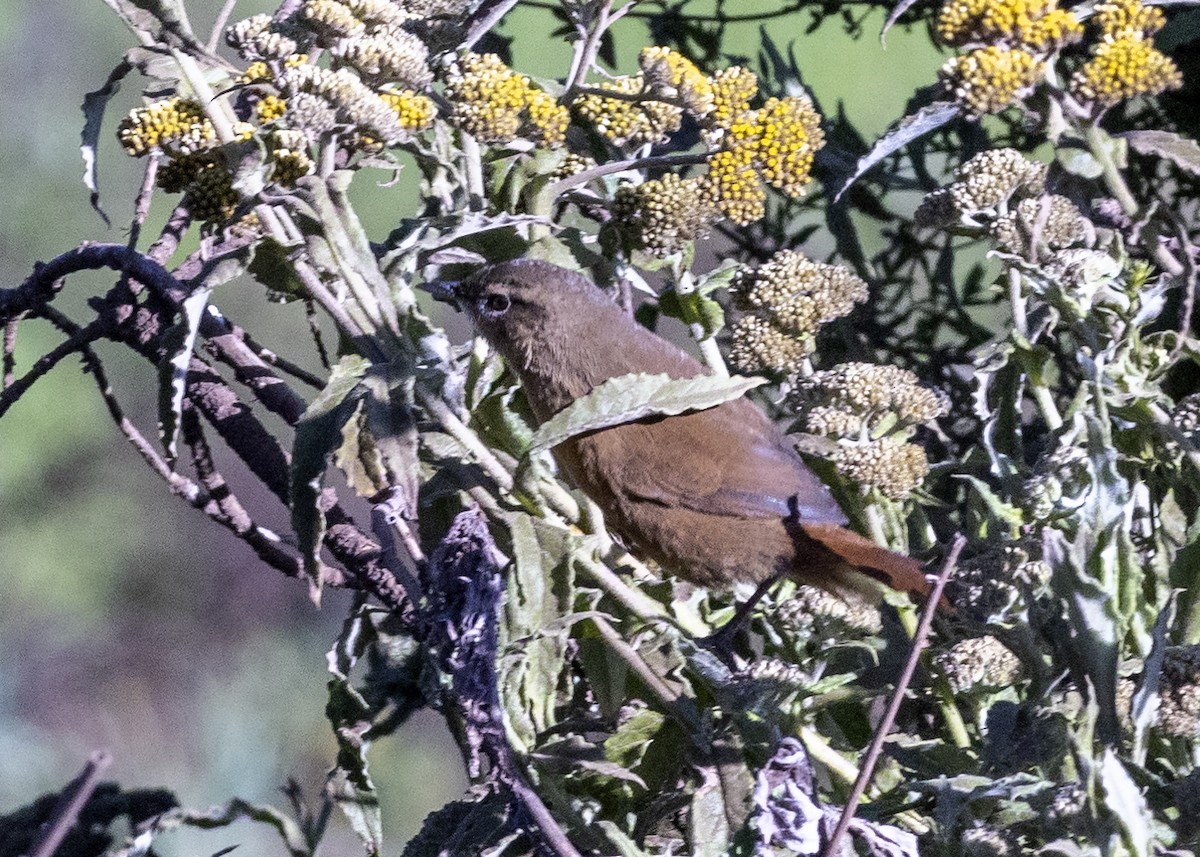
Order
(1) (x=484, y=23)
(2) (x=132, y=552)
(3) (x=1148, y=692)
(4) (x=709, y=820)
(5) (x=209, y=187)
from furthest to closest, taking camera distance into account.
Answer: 1. (2) (x=132, y=552)
2. (1) (x=484, y=23)
3. (5) (x=209, y=187)
4. (4) (x=709, y=820)
5. (3) (x=1148, y=692)

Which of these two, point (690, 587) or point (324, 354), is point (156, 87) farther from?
point (690, 587)

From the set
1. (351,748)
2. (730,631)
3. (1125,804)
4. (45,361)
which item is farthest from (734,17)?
(1125,804)

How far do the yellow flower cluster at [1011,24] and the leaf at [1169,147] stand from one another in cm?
17

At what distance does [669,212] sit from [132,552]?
6.10ft

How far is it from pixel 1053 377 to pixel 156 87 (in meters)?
1.53

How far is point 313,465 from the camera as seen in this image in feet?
4.19

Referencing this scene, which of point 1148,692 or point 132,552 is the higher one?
point 132,552

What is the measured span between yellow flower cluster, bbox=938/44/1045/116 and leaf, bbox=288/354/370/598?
0.77 meters

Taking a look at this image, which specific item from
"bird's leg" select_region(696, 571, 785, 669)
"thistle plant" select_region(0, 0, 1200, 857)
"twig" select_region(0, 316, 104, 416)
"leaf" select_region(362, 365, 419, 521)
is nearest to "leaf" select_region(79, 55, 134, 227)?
"thistle plant" select_region(0, 0, 1200, 857)

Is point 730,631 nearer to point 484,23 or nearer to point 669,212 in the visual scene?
point 669,212

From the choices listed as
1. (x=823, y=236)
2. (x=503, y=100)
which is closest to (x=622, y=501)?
(x=503, y=100)

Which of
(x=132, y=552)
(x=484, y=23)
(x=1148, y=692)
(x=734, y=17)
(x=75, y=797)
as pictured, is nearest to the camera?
(x=75, y=797)

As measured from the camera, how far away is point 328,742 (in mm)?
2855

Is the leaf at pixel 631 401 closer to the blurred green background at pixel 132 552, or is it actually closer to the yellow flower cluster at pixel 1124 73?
the yellow flower cluster at pixel 1124 73
